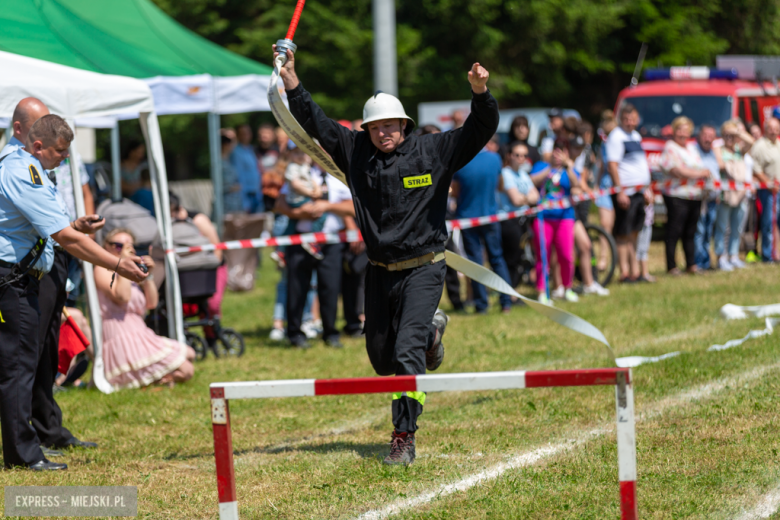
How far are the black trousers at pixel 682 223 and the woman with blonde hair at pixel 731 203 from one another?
25.5 inches

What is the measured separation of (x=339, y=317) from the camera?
11320mm

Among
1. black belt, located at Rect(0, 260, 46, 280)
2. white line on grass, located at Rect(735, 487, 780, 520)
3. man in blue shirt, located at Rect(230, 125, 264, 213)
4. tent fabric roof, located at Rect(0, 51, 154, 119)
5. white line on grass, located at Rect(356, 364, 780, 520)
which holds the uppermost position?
tent fabric roof, located at Rect(0, 51, 154, 119)

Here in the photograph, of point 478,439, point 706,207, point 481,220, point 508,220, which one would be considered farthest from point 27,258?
point 706,207

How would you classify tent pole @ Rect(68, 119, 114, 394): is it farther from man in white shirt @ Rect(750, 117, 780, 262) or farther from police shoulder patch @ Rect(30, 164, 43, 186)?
man in white shirt @ Rect(750, 117, 780, 262)

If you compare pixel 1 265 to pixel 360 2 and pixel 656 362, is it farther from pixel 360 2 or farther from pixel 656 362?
pixel 360 2

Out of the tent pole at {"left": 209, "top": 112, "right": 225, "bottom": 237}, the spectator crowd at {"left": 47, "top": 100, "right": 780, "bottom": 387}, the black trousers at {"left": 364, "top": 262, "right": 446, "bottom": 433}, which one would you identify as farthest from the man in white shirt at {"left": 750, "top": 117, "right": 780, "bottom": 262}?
the black trousers at {"left": 364, "top": 262, "right": 446, "bottom": 433}

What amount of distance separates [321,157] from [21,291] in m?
1.87

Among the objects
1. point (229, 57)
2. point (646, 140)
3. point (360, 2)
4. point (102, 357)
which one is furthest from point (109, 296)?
point (360, 2)

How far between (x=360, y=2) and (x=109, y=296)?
18541mm

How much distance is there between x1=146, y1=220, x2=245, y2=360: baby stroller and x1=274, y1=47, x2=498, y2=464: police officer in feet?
11.5

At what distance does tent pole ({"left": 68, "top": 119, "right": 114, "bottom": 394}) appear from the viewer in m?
7.39

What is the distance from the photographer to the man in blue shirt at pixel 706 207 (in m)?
12.7

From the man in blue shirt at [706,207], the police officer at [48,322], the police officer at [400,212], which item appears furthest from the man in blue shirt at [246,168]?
the police officer at [400,212]

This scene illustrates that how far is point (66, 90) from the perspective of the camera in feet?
23.3
